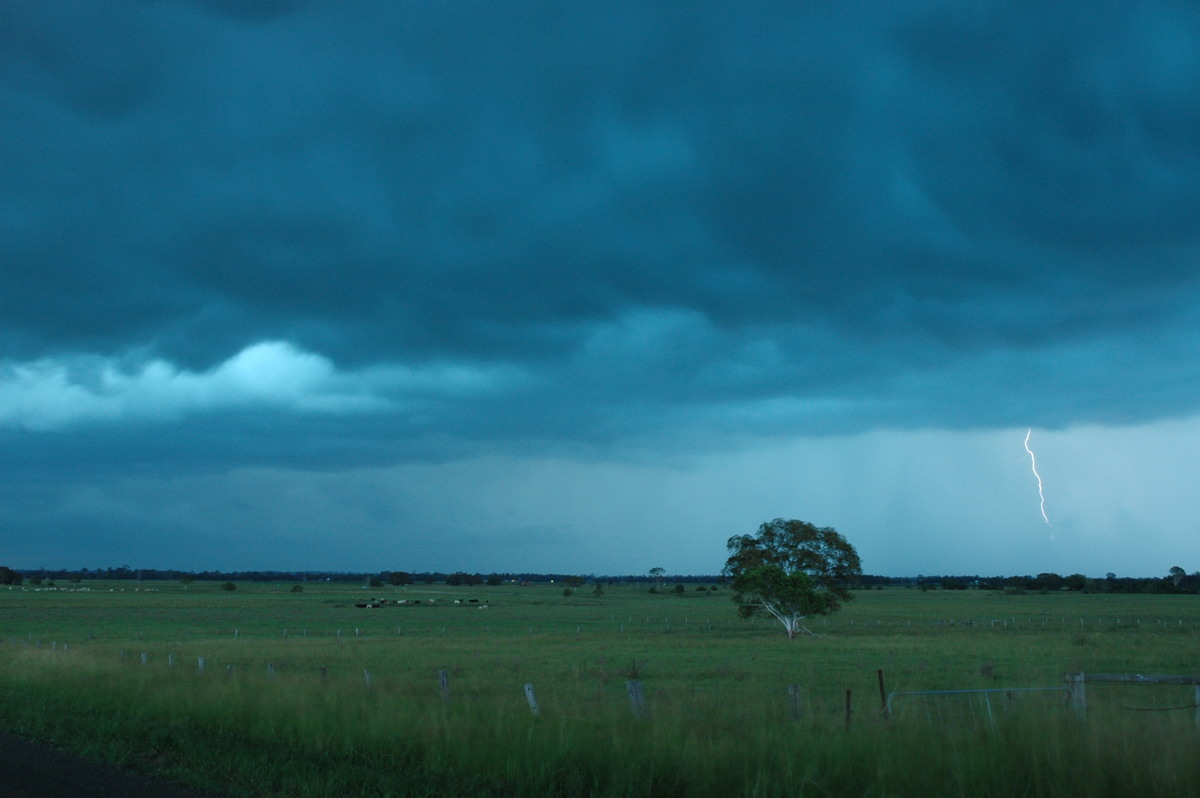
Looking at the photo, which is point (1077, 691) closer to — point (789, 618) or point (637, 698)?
point (637, 698)

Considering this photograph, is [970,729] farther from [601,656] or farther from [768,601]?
[768,601]

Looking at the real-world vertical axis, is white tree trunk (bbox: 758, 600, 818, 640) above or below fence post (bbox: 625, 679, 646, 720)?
below

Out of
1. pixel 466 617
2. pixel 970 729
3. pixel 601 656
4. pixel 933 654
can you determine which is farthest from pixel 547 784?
pixel 466 617

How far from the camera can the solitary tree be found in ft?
186

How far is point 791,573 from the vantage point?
57719 millimetres

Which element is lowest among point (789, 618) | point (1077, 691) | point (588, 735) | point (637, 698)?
point (789, 618)

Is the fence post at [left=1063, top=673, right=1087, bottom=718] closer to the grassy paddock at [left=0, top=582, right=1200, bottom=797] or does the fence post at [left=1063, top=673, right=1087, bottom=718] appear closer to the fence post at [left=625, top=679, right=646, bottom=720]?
the grassy paddock at [left=0, top=582, right=1200, bottom=797]

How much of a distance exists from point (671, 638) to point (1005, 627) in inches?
1106

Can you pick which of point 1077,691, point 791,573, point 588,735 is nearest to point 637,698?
point 588,735

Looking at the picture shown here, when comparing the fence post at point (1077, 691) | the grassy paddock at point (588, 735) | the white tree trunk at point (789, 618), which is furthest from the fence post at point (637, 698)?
the white tree trunk at point (789, 618)

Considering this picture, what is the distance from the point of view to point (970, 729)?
1054 cm

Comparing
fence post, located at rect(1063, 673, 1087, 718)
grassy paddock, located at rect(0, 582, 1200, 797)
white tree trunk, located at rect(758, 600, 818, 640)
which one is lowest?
white tree trunk, located at rect(758, 600, 818, 640)

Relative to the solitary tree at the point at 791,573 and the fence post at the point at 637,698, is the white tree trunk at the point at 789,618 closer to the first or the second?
the solitary tree at the point at 791,573

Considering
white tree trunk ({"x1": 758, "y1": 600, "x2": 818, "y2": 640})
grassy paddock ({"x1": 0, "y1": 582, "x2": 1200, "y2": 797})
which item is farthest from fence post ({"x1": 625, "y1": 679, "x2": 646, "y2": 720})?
white tree trunk ({"x1": 758, "y1": 600, "x2": 818, "y2": 640})
